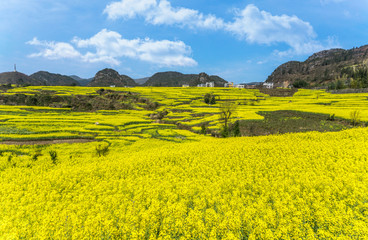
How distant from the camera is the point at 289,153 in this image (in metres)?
15.8

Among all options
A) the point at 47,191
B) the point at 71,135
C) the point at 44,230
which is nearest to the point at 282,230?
the point at 44,230

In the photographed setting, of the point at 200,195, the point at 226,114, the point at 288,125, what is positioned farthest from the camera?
the point at 226,114

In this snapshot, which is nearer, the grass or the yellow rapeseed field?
the yellow rapeseed field

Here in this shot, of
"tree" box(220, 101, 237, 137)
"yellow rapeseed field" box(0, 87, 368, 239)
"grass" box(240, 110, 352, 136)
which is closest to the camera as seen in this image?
"yellow rapeseed field" box(0, 87, 368, 239)

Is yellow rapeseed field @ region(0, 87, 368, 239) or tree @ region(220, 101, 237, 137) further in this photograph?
tree @ region(220, 101, 237, 137)

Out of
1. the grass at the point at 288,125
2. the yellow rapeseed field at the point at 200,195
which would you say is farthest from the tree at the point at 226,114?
the yellow rapeseed field at the point at 200,195

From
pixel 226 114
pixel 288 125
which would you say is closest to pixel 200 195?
pixel 226 114

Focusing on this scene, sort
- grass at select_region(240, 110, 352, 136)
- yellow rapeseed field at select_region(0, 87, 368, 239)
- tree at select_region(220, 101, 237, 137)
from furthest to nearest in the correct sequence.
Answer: grass at select_region(240, 110, 352, 136) → tree at select_region(220, 101, 237, 137) → yellow rapeseed field at select_region(0, 87, 368, 239)

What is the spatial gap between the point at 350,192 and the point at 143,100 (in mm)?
71377

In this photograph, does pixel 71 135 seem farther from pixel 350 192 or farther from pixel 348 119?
pixel 348 119

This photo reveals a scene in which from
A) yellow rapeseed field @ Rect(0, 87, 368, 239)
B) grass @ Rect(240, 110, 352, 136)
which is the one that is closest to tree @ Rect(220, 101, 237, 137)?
grass @ Rect(240, 110, 352, 136)

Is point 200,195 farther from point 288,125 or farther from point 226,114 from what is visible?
point 288,125

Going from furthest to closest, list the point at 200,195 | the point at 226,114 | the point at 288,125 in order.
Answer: the point at 226,114 → the point at 288,125 → the point at 200,195

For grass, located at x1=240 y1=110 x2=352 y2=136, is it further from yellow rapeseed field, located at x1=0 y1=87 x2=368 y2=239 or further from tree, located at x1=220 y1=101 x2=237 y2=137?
yellow rapeseed field, located at x1=0 y1=87 x2=368 y2=239
